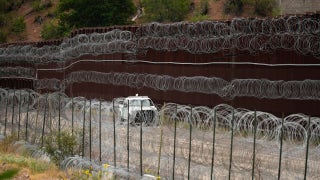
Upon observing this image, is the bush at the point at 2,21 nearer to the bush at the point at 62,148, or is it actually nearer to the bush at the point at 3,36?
the bush at the point at 3,36

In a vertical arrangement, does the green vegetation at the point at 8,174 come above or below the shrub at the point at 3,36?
below

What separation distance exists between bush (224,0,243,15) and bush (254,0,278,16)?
1.39 metres

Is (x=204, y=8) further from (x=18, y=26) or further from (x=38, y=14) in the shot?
(x=38, y=14)

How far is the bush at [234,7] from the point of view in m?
43.0

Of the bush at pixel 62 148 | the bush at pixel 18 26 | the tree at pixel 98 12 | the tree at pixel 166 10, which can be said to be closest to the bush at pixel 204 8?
the tree at pixel 166 10

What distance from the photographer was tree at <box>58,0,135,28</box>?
38.5m

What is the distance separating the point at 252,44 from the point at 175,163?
759 centimetres

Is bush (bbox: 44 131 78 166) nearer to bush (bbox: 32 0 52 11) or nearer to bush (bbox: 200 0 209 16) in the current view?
bush (bbox: 200 0 209 16)

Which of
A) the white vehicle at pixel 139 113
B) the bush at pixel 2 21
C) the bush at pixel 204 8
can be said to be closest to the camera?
the white vehicle at pixel 139 113

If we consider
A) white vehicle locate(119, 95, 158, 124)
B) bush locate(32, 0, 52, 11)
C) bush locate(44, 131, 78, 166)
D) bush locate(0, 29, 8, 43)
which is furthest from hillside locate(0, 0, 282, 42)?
bush locate(44, 131, 78, 166)

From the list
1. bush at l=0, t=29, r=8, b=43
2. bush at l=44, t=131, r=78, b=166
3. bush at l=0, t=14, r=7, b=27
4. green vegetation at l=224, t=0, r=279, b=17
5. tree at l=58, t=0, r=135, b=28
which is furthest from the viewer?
bush at l=0, t=14, r=7, b=27

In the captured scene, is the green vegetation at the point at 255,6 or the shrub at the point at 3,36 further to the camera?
the shrub at the point at 3,36

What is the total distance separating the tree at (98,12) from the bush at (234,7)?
8743mm

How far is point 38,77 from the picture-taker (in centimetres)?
2653
